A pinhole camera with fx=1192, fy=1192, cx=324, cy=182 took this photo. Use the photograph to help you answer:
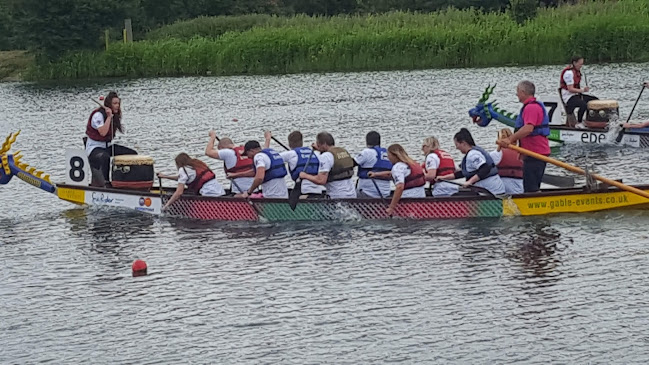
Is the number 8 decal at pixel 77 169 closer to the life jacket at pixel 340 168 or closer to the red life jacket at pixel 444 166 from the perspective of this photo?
the life jacket at pixel 340 168

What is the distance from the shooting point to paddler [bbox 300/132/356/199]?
19672mm

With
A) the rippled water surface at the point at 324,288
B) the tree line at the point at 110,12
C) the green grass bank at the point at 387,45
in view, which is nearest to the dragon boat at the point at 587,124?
the rippled water surface at the point at 324,288

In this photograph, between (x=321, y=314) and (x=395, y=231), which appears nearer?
(x=321, y=314)

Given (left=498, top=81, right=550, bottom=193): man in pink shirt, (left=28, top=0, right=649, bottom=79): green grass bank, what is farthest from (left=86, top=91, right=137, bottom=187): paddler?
(left=28, top=0, right=649, bottom=79): green grass bank

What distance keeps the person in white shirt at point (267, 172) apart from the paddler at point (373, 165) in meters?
1.33

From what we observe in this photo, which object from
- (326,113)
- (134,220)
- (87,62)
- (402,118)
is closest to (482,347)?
(134,220)

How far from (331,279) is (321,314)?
168 cm

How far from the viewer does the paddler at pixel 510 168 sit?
1933cm

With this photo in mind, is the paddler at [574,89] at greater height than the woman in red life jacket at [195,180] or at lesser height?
greater

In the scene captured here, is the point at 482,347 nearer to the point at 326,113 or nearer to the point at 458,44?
the point at 326,113

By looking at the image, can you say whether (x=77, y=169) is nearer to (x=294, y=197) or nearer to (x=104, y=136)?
(x=104, y=136)

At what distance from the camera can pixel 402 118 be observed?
34.7m

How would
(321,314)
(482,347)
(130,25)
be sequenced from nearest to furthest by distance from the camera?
1. (482,347)
2. (321,314)
3. (130,25)

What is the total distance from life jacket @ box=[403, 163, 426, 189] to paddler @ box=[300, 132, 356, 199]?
3.34ft
